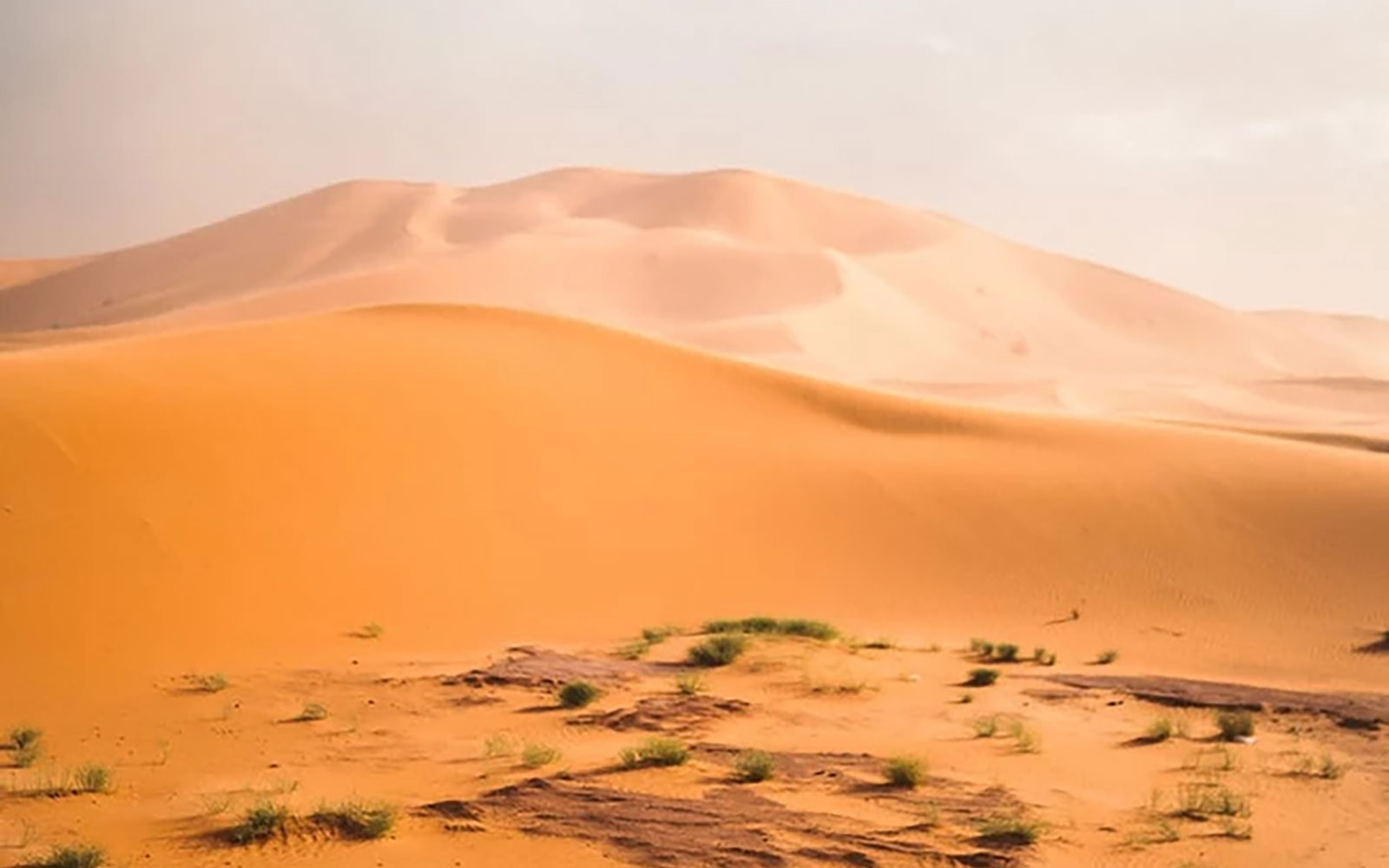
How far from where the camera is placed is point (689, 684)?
9.43 metres

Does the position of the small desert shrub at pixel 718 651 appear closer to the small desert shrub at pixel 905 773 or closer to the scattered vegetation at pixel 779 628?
the scattered vegetation at pixel 779 628

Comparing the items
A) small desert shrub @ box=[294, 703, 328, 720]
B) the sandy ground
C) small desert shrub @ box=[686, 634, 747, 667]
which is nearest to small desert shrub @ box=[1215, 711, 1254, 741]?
the sandy ground

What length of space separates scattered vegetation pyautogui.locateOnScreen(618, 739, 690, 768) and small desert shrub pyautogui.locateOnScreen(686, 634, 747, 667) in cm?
309

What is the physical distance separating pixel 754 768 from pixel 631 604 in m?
7.03

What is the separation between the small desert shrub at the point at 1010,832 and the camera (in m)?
6.18

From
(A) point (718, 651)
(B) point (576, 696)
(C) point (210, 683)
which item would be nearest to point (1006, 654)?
(A) point (718, 651)

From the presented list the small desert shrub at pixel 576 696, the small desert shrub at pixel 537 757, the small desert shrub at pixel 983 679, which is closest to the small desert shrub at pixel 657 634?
the small desert shrub at pixel 576 696

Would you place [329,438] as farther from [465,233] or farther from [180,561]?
[465,233]

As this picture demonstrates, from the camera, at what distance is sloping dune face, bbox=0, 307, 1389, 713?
40.5 feet

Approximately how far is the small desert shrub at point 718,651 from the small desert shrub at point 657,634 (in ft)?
2.63

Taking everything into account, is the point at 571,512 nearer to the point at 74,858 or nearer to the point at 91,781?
the point at 91,781

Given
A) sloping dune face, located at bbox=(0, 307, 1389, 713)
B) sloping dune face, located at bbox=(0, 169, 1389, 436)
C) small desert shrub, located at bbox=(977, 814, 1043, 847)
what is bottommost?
small desert shrub, located at bbox=(977, 814, 1043, 847)

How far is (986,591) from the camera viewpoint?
15570 mm

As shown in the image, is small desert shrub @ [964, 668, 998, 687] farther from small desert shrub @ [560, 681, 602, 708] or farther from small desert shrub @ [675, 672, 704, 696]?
small desert shrub @ [560, 681, 602, 708]
